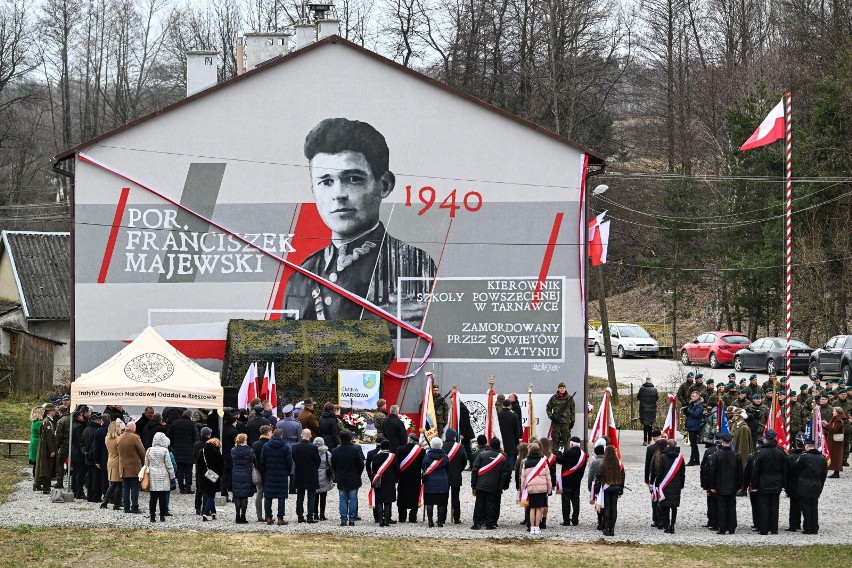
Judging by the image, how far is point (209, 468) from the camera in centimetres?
2022

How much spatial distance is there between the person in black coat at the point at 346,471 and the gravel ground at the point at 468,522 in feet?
1.00

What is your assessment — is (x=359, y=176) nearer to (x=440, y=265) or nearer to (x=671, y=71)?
(x=440, y=265)

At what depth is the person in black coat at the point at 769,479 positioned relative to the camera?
20.2m

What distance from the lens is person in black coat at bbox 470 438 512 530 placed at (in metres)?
20.0

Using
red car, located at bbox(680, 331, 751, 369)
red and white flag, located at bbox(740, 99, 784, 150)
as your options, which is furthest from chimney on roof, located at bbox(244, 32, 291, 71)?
red car, located at bbox(680, 331, 751, 369)

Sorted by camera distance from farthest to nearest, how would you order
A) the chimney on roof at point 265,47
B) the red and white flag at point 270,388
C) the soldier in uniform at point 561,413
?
1. the chimney on roof at point 265,47
2. the soldier in uniform at point 561,413
3. the red and white flag at point 270,388

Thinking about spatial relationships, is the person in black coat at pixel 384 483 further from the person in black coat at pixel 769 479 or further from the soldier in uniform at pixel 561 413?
the soldier in uniform at pixel 561 413

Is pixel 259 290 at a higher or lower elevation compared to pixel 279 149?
lower

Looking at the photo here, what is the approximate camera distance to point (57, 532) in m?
19.1

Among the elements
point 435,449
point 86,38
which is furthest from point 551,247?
point 86,38

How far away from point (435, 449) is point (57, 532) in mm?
5775

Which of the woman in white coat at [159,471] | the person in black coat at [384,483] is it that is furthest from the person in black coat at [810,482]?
the woman in white coat at [159,471]

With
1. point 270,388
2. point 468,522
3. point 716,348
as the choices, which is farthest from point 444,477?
point 716,348

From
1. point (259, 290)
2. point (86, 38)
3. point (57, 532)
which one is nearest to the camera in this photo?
point (57, 532)
